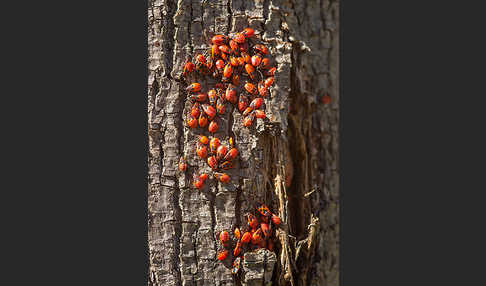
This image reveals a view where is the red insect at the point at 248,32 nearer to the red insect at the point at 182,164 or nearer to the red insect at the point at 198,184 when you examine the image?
the red insect at the point at 182,164

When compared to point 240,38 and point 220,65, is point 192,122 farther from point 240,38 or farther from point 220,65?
point 240,38

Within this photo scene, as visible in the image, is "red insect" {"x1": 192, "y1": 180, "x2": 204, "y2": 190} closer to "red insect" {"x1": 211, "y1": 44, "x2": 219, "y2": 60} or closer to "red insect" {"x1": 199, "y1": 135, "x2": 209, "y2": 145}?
"red insect" {"x1": 199, "y1": 135, "x2": 209, "y2": 145}

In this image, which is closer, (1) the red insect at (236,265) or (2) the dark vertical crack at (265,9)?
(1) the red insect at (236,265)

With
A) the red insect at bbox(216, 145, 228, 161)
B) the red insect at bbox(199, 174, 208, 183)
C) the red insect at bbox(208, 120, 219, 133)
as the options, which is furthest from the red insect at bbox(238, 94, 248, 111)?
the red insect at bbox(199, 174, 208, 183)

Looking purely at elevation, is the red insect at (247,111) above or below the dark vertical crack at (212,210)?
above

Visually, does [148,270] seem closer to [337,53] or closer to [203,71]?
[203,71]

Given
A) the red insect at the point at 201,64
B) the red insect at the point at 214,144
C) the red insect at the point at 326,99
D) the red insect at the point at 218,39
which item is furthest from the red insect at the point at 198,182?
the red insect at the point at 326,99

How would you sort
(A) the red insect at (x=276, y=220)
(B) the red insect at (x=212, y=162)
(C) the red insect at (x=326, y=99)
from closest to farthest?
(B) the red insect at (x=212, y=162) < (A) the red insect at (x=276, y=220) < (C) the red insect at (x=326, y=99)

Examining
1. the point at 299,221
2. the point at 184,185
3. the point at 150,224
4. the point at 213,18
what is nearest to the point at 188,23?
the point at 213,18
